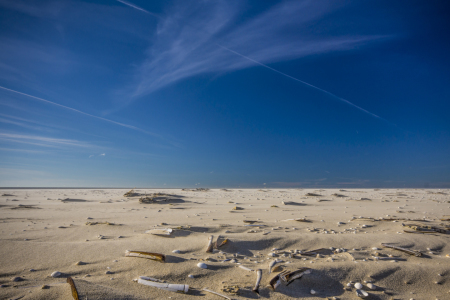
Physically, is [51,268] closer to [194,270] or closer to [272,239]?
[194,270]

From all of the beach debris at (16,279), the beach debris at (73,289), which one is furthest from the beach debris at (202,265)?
the beach debris at (16,279)

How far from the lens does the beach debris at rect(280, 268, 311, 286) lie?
2.86m

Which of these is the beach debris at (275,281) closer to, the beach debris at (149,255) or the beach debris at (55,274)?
the beach debris at (149,255)

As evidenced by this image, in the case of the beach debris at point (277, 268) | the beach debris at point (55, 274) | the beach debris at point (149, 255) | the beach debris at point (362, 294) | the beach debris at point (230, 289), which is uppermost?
the beach debris at point (149, 255)

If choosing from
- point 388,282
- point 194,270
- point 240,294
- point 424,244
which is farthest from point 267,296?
point 424,244

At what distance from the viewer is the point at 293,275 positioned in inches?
117

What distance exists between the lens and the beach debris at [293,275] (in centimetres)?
286

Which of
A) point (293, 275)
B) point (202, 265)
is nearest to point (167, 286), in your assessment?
point (202, 265)

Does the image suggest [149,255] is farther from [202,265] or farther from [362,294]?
[362,294]

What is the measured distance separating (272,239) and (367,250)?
1773mm

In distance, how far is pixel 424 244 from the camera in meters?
4.62

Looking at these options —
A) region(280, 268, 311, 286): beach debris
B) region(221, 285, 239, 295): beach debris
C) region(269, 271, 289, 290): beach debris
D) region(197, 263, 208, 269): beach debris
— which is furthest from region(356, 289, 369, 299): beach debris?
region(197, 263, 208, 269): beach debris

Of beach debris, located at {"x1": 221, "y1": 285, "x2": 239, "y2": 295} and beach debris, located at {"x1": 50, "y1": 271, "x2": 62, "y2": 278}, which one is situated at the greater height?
beach debris, located at {"x1": 50, "y1": 271, "x2": 62, "y2": 278}

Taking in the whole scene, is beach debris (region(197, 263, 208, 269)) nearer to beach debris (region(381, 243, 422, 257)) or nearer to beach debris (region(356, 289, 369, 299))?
beach debris (region(356, 289, 369, 299))
